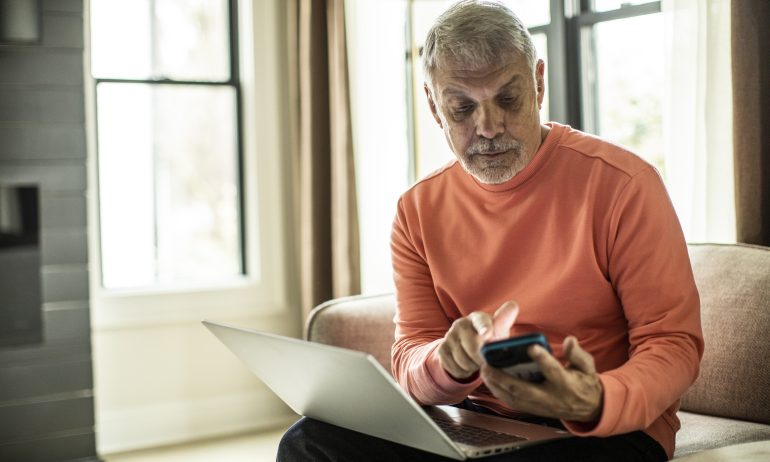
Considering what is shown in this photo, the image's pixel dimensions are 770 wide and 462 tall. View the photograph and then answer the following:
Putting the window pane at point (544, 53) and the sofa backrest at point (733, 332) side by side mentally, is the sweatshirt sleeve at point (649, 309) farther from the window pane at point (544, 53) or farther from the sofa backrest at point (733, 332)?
the window pane at point (544, 53)

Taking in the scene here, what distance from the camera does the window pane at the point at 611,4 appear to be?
2.94m

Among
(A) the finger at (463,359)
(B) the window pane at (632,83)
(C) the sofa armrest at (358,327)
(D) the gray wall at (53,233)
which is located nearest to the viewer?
(A) the finger at (463,359)

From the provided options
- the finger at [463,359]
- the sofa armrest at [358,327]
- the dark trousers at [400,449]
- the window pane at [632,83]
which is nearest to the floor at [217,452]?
the sofa armrest at [358,327]

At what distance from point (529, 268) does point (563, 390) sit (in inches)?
16.1

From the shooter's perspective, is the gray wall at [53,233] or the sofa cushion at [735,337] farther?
the gray wall at [53,233]

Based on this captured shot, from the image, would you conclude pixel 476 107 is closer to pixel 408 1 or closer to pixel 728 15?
pixel 728 15

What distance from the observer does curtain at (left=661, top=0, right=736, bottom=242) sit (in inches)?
92.2

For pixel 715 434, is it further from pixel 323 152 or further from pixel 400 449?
pixel 323 152

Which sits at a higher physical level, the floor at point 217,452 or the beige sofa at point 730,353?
the beige sofa at point 730,353

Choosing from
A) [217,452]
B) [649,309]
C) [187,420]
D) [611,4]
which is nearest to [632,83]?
[611,4]

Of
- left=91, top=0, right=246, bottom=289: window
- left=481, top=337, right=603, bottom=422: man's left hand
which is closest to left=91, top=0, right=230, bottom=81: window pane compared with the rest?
left=91, top=0, right=246, bottom=289: window

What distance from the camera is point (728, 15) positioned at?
232 cm

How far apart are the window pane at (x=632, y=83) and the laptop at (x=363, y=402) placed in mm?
1785

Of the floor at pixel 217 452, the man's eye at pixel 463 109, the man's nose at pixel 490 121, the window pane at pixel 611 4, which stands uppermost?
the window pane at pixel 611 4
